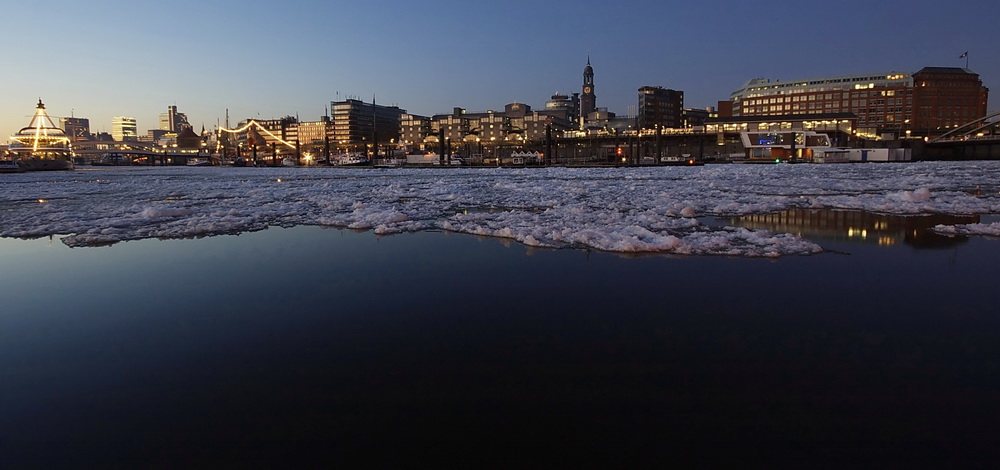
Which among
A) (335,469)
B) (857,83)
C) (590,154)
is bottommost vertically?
(335,469)

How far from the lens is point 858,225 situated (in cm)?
1127

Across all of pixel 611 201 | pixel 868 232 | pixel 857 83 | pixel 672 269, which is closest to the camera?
pixel 672 269

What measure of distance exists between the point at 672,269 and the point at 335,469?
556 centimetres

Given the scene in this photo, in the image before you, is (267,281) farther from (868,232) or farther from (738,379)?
(868,232)

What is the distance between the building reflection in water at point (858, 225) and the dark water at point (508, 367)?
2292 mm

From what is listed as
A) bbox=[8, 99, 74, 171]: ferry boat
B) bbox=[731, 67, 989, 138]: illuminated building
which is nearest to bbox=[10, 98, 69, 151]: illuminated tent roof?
bbox=[8, 99, 74, 171]: ferry boat

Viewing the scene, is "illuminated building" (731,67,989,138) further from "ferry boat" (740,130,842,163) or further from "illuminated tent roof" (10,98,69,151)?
"illuminated tent roof" (10,98,69,151)

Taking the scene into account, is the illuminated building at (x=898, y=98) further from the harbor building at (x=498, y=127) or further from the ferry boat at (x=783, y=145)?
the harbor building at (x=498, y=127)

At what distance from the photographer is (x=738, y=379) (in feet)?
12.1

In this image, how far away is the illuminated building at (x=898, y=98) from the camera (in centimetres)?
16500

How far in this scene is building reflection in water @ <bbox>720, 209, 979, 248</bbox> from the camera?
9.49 m

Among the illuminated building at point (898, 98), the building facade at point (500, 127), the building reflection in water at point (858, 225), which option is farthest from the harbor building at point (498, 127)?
the building reflection in water at point (858, 225)

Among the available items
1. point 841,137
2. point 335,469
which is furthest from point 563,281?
point 841,137

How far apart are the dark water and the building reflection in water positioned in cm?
229
